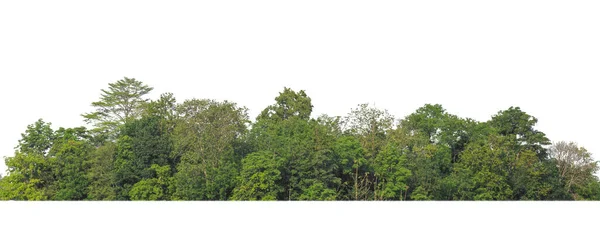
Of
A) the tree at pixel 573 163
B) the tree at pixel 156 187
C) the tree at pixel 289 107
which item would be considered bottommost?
the tree at pixel 156 187

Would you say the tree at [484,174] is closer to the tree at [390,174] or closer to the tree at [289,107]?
the tree at [390,174]

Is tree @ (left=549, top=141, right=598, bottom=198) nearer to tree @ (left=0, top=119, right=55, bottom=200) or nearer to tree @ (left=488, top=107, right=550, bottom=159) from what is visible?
tree @ (left=488, top=107, right=550, bottom=159)

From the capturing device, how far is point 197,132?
150 ft

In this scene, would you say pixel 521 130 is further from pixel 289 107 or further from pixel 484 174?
pixel 289 107

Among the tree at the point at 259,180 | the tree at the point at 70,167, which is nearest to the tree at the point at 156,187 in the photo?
the tree at the point at 70,167

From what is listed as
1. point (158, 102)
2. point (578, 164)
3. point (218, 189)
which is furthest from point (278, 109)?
point (578, 164)

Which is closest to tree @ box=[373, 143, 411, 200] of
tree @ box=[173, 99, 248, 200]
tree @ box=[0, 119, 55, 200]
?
tree @ box=[173, 99, 248, 200]

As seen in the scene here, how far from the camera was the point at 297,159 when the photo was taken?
1656 inches

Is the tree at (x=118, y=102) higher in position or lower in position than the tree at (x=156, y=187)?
higher

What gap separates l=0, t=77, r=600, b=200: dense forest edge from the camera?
42.4 metres

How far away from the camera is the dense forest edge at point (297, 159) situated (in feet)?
139

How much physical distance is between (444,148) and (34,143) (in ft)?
126

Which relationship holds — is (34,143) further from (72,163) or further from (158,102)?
(158,102)


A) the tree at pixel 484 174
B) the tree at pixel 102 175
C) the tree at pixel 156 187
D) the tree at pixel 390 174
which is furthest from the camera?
the tree at pixel 102 175
